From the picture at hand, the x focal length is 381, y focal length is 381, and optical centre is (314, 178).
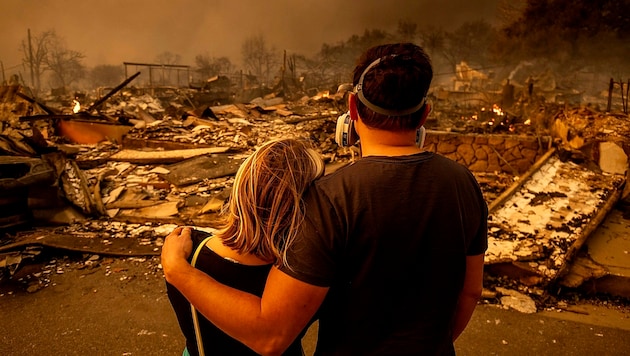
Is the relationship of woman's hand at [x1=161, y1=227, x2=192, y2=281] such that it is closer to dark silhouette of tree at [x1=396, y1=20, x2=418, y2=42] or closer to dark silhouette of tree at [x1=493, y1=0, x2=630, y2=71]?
dark silhouette of tree at [x1=493, y1=0, x2=630, y2=71]

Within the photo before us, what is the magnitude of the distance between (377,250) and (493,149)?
8.66 meters

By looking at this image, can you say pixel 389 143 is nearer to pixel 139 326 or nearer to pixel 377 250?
pixel 377 250

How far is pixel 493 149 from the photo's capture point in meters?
8.69

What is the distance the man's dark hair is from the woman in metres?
0.23

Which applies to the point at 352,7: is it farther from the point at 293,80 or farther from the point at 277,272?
the point at 277,272

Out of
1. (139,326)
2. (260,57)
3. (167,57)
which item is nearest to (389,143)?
(139,326)

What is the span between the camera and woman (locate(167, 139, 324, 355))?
1.07m

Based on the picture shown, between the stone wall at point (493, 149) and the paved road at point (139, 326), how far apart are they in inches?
212

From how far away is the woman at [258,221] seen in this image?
1065 mm

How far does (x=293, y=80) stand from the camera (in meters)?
28.5

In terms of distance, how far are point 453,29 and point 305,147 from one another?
54262 mm

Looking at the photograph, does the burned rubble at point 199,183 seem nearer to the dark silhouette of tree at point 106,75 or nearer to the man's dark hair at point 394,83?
the man's dark hair at point 394,83

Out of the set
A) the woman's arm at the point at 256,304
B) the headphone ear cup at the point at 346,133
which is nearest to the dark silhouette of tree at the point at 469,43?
the headphone ear cup at the point at 346,133

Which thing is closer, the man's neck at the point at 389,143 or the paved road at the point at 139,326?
the man's neck at the point at 389,143
